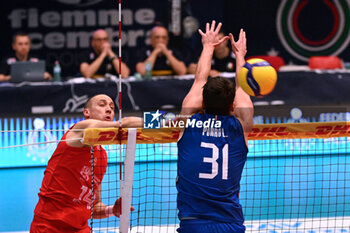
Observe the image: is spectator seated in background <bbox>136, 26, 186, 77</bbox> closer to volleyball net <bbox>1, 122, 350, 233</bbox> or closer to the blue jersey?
volleyball net <bbox>1, 122, 350, 233</bbox>

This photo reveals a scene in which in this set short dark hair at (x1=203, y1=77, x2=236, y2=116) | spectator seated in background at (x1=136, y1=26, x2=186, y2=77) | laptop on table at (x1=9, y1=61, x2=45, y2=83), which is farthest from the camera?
spectator seated in background at (x1=136, y1=26, x2=186, y2=77)

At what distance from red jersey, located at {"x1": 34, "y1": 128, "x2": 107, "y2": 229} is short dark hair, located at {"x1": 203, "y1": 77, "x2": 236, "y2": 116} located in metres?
1.24

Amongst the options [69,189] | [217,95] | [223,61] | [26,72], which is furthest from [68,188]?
[223,61]

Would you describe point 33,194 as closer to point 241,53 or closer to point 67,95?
point 67,95

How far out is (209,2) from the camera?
14.1 metres

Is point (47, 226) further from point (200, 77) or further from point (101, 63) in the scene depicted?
point (101, 63)

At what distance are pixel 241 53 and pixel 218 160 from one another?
3.21 feet

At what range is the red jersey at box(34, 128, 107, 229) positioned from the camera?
4535 millimetres

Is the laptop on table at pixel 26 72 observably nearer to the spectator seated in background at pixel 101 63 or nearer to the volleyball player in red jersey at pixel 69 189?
the spectator seated in background at pixel 101 63

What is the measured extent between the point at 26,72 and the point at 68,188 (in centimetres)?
626

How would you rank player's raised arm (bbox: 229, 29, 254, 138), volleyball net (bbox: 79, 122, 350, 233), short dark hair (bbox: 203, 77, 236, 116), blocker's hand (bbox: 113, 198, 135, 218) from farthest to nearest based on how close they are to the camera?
volleyball net (bbox: 79, 122, 350, 233)
blocker's hand (bbox: 113, 198, 135, 218)
player's raised arm (bbox: 229, 29, 254, 138)
short dark hair (bbox: 203, 77, 236, 116)

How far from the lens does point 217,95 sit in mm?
3838

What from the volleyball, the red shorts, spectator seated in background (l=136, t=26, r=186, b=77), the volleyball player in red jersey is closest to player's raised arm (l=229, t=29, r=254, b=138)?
the volleyball

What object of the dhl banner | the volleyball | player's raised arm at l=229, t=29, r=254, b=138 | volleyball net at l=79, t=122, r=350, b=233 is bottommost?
volleyball net at l=79, t=122, r=350, b=233
